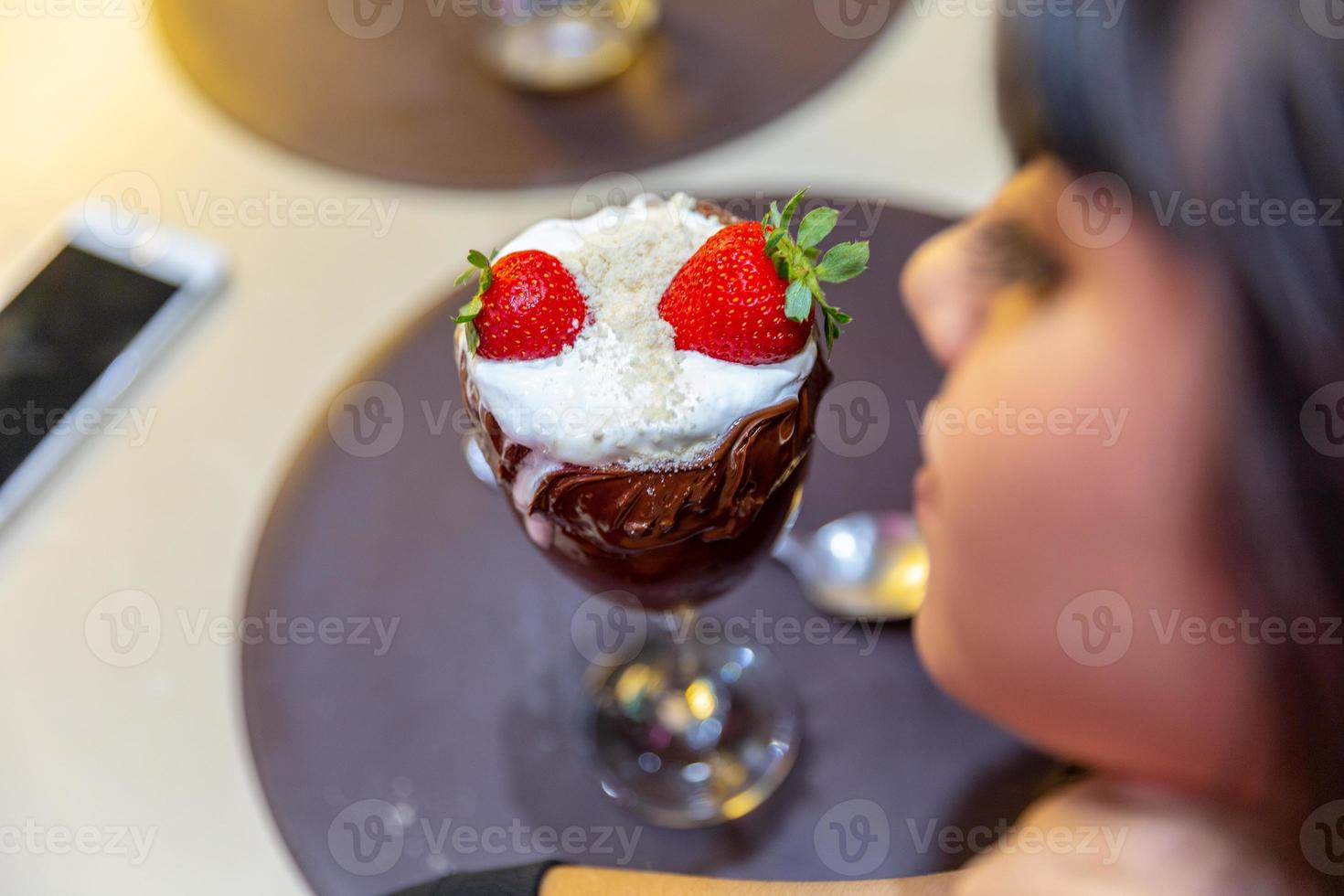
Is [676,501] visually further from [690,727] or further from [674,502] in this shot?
[690,727]

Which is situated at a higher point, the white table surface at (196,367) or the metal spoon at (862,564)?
the white table surface at (196,367)

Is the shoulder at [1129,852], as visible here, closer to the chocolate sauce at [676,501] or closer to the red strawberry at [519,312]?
the chocolate sauce at [676,501]

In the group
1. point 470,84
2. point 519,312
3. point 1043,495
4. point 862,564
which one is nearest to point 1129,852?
point 1043,495

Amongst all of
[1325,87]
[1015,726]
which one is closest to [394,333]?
[1015,726]

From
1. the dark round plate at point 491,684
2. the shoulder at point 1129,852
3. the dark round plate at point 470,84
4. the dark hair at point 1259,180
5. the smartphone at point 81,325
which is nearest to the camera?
the dark hair at point 1259,180

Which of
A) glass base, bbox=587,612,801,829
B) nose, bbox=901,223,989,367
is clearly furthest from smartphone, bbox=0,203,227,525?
nose, bbox=901,223,989,367

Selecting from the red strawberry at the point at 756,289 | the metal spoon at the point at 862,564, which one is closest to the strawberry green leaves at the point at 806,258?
the red strawberry at the point at 756,289

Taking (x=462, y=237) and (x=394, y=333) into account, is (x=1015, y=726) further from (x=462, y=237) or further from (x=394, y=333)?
(x=462, y=237)
